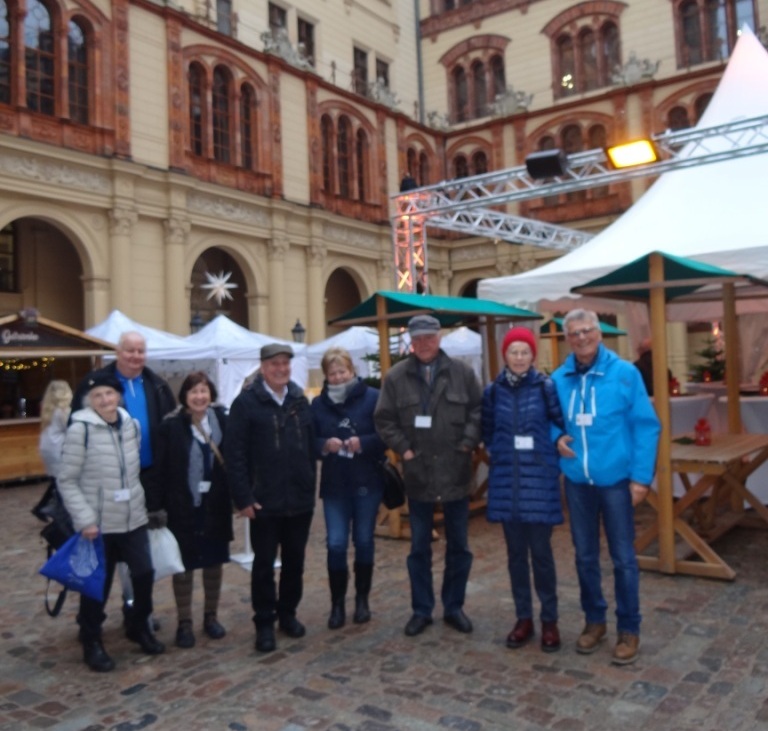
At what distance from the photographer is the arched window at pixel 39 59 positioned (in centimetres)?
1568

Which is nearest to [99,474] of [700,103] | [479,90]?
[700,103]

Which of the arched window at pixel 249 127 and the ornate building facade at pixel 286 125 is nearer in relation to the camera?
the ornate building facade at pixel 286 125

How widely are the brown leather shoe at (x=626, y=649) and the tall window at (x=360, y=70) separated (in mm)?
22716

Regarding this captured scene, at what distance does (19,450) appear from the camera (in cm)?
1196

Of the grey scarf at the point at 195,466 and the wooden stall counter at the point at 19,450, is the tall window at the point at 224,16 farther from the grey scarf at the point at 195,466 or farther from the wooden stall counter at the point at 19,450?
the grey scarf at the point at 195,466

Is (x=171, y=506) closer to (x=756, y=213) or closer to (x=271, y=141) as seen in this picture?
(x=756, y=213)

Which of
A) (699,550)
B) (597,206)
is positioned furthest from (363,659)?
(597,206)

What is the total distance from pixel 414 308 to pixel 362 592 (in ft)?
9.85

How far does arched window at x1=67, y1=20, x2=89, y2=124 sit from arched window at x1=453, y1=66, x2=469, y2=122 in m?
14.3

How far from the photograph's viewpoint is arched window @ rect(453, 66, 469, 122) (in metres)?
27.4

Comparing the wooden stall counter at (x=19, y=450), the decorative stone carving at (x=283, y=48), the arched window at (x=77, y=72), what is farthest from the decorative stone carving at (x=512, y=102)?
the wooden stall counter at (x=19, y=450)

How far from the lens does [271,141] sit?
20.4 m

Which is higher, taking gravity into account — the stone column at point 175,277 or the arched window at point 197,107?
the arched window at point 197,107

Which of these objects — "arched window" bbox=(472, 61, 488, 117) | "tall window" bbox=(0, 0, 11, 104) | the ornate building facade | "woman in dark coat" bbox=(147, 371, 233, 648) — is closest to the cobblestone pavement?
"woman in dark coat" bbox=(147, 371, 233, 648)
